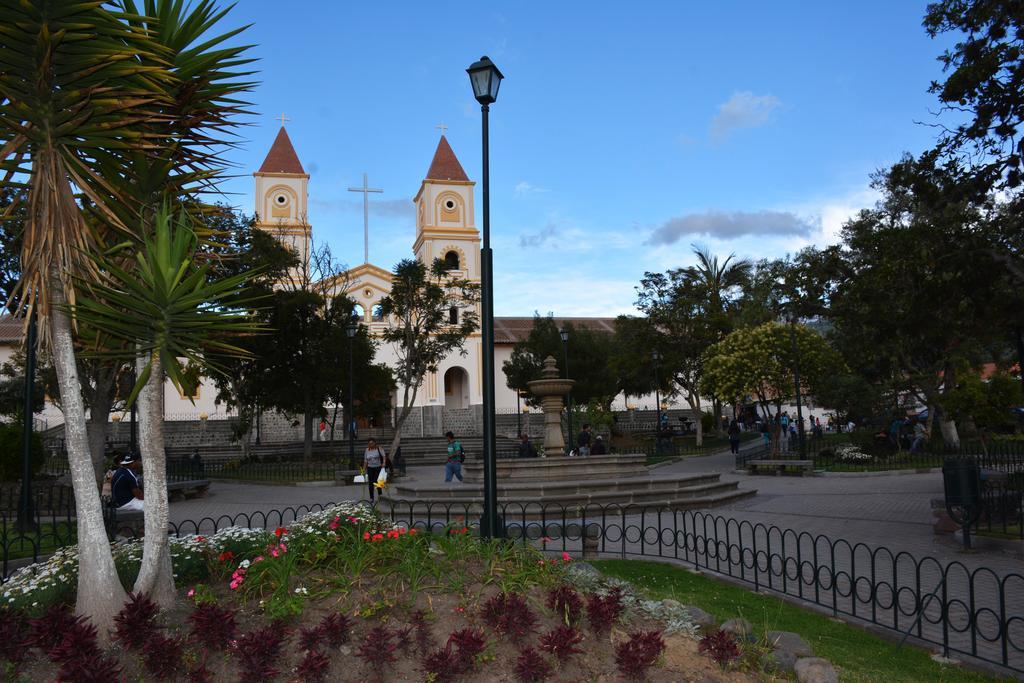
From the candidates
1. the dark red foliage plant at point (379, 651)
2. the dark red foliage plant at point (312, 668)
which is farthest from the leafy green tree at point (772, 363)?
the dark red foliage plant at point (312, 668)

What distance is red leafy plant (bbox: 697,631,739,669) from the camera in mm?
5066

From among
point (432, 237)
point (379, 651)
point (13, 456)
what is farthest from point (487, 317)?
point (432, 237)

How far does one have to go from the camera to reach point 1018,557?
31.1ft

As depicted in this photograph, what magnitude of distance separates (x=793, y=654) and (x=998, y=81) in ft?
31.3

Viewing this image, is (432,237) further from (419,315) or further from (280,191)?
(419,315)

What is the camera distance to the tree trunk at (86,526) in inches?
197

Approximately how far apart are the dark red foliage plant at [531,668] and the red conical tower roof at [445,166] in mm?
50138

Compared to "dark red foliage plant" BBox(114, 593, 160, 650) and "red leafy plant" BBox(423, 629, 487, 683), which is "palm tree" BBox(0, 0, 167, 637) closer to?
"dark red foliage plant" BBox(114, 593, 160, 650)

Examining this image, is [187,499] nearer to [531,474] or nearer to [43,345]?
[531,474]

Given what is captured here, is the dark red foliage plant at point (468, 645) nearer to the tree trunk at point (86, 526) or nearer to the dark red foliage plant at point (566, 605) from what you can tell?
the dark red foliage plant at point (566, 605)

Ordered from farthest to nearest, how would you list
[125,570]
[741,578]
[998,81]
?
[998,81] < [741,578] < [125,570]

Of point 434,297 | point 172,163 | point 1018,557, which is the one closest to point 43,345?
point 172,163

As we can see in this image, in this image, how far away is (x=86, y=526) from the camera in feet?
16.6

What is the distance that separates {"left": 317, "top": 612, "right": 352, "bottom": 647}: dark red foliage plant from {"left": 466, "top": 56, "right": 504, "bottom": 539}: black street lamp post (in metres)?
2.45
